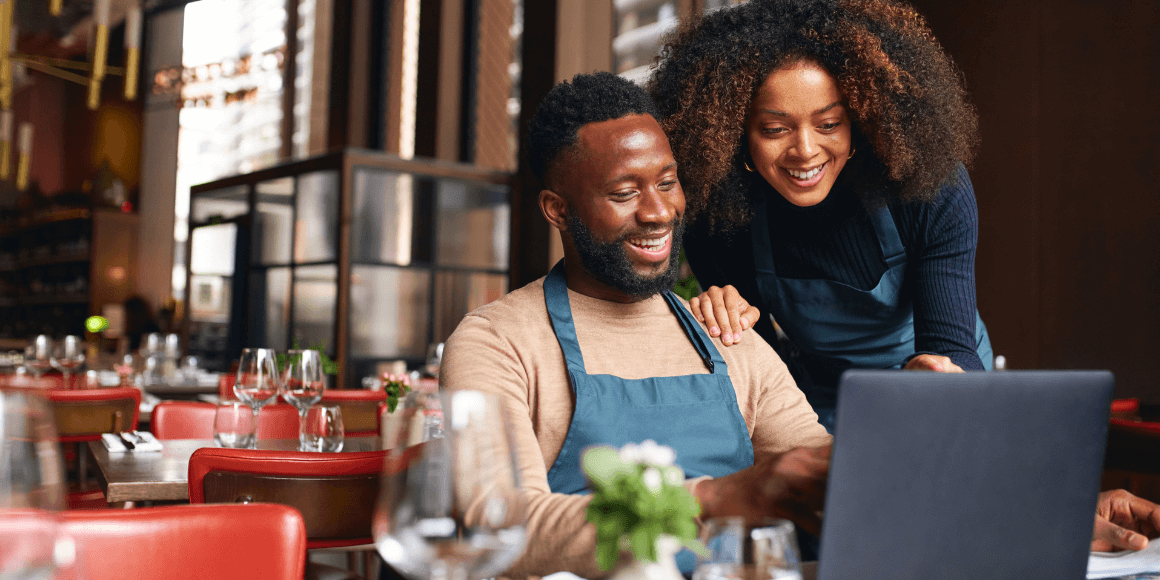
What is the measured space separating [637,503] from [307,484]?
112 centimetres

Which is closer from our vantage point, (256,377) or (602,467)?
(602,467)

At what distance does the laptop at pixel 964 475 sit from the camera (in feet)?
2.19

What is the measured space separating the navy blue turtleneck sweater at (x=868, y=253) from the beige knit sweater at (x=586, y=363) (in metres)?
0.27

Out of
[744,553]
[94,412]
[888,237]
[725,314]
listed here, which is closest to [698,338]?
[725,314]

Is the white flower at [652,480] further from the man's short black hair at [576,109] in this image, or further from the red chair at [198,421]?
the red chair at [198,421]

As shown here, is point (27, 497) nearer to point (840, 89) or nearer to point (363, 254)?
point (840, 89)

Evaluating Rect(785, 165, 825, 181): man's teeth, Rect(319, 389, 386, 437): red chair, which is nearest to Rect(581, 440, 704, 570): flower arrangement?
Rect(785, 165, 825, 181): man's teeth

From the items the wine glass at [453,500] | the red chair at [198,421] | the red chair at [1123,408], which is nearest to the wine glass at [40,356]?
the red chair at [198,421]

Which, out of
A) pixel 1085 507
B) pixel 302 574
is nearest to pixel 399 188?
pixel 302 574

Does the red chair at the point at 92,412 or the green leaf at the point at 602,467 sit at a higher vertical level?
the green leaf at the point at 602,467

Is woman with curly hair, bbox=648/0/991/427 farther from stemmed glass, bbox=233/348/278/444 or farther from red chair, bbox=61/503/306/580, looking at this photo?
stemmed glass, bbox=233/348/278/444

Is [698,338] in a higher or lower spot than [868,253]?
lower

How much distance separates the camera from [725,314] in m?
1.40

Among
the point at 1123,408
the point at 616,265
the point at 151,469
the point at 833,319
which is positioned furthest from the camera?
the point at 1123,408
